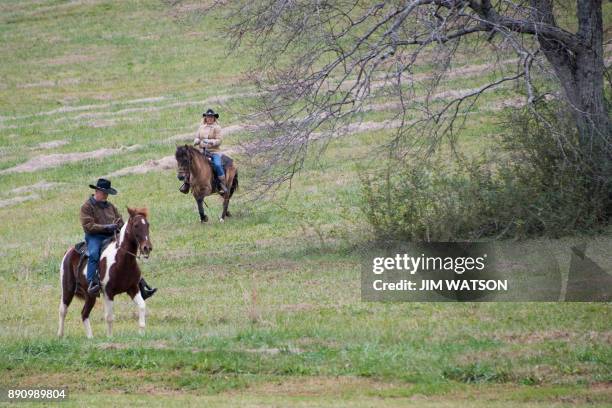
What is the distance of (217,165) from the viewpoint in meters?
26.8

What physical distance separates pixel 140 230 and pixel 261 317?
2209 mm

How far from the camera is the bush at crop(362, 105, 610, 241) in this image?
19.4 meters

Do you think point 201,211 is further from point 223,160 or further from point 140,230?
point 140,230

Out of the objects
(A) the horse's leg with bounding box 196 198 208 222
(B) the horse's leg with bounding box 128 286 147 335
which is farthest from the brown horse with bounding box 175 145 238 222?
(B) the horse's leg with bounding box 128 286 147 335

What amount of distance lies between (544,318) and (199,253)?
10169 mm

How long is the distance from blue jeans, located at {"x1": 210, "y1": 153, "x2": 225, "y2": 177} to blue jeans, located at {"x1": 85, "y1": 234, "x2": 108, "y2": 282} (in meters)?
11.8

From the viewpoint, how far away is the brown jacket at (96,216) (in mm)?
14891

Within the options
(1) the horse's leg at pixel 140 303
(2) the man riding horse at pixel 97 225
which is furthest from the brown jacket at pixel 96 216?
(1) the horse's leg at pixel 140 303

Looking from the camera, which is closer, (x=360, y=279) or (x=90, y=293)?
(x=90, y=293)

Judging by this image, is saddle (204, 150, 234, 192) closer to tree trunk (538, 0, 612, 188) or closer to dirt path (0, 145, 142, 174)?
tree trunk (538, 0, 612, 188)

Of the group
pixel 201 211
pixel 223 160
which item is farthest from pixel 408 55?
pixel 223 160

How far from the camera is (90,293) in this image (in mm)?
14820

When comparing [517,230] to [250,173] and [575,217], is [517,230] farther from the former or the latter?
[250,173]

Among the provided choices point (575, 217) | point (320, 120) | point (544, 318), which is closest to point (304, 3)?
point (320, 120)
